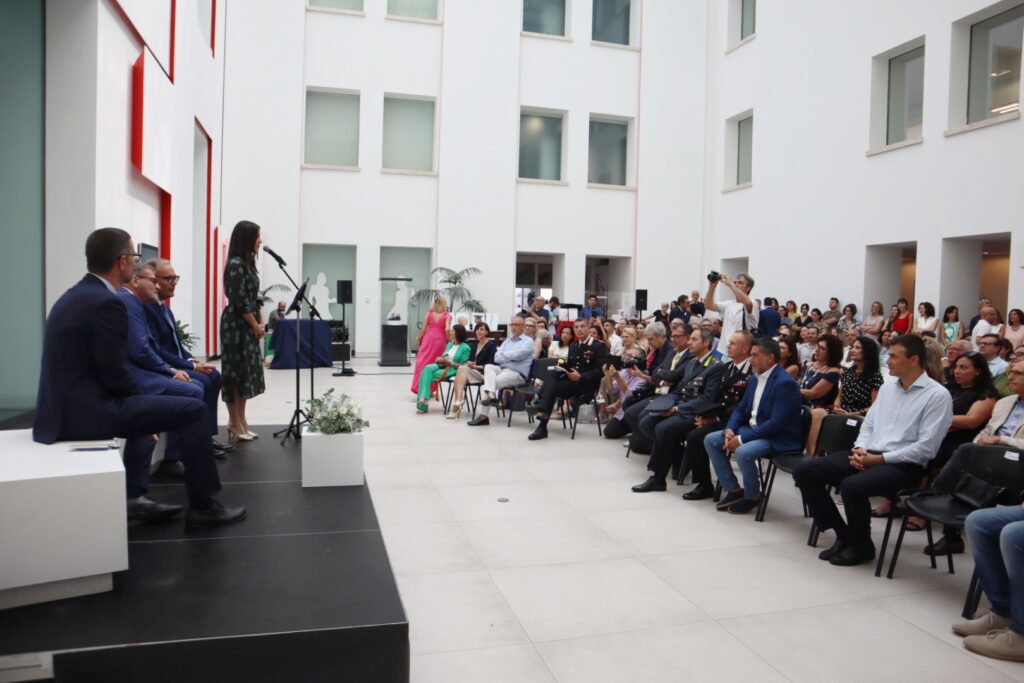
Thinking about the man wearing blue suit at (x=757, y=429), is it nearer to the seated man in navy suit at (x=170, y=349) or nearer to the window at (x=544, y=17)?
the seated man in navy suit at (x=170, y=349)

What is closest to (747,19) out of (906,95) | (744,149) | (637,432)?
(744,149)

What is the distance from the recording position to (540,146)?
1941 centimetres

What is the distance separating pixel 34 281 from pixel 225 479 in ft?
10.4

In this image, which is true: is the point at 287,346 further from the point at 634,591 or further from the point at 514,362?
the point at 634,591

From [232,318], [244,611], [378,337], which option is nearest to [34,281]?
[232,318]

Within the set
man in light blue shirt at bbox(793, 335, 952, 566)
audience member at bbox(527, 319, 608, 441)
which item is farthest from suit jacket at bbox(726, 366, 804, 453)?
audience member at bbox(527, 319, 608, 441)

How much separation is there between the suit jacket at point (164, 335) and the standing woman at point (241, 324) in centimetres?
58

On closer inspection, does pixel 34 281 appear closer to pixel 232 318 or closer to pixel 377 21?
pixel 232 318

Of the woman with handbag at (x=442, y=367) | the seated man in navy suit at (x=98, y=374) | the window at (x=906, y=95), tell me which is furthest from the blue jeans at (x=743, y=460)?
the window at (x=906, y=95)

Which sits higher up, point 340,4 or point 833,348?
point 340,4

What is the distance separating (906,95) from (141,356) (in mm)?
14147

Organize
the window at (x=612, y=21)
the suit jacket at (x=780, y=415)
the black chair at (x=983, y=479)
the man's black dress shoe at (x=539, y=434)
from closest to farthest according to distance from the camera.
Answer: the black chair at (x=983, y=479) < the suit jacket at (x=780, y=415) < the man's black dress shoe at (x=539, y=434) < the window at (x=612, y=21)

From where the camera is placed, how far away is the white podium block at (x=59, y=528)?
8.85 feet

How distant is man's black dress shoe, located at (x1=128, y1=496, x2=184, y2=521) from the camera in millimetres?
3730
